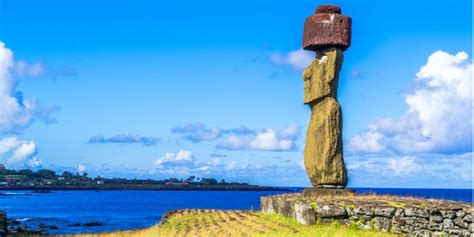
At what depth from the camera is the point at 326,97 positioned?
77.9 feet

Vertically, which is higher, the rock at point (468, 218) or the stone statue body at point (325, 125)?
the stone statue body at point (325, 125)

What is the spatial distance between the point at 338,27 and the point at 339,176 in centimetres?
499

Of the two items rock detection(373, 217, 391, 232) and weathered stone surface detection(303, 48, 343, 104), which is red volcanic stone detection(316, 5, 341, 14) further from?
rock detection(373, 217, 391, 232)

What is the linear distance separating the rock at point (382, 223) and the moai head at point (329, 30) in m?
7.01

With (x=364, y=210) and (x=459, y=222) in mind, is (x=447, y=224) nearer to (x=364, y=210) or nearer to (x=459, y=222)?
(x=459, y=222)

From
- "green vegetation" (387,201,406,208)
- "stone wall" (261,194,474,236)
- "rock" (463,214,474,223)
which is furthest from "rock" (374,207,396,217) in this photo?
"rock" (463,214,474,223)

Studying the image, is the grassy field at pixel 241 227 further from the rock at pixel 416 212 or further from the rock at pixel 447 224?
the rock at pixel 447 224

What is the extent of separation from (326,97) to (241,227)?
5.82m

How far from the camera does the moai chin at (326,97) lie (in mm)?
23266

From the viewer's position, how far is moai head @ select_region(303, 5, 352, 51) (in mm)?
23453

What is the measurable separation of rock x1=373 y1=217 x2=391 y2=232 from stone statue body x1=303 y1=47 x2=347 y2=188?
431cm

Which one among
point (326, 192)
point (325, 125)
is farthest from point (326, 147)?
point (326, 192)

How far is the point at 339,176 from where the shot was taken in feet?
76.0

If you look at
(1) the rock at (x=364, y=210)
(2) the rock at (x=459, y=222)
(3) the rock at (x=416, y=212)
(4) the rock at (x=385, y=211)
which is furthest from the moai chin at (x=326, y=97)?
(2) the rock at (x=459, y=222)
